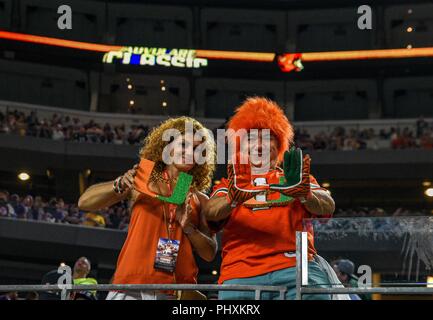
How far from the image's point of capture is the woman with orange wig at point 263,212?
3771mm

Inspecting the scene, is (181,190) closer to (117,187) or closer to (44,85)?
(117,187)

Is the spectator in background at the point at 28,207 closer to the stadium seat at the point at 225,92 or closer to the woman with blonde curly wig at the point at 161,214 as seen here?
the stadium seat at the point at 225,92

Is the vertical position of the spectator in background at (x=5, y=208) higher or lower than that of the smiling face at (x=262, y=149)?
higher

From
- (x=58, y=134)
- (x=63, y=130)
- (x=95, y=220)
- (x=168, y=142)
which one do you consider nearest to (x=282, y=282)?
(x=168, y=142)

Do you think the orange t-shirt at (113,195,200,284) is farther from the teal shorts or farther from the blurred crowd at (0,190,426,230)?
the blurred crowd at (0,190,426,230)

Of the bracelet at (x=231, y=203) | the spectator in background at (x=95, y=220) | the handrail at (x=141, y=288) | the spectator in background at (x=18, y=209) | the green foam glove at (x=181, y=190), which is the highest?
the spectator in background at (x=18, y=209)

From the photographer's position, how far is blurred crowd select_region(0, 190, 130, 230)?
21.5 m

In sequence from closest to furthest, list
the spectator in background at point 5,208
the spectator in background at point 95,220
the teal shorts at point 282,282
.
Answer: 1. the teal shorts at point 282,282
2. the spectator in background at point 5,208
3. the spectator in background at point 95,220

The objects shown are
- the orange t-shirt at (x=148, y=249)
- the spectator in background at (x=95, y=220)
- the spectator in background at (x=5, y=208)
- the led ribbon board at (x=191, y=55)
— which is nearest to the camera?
the orange t-shirt at (x=148, y=249)

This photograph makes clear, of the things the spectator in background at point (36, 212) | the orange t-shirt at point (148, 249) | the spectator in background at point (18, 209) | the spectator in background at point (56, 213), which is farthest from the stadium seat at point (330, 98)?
the orange t-shirt at point (148, 249)

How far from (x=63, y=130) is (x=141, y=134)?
103 inches

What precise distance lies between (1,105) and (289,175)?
24.6 m

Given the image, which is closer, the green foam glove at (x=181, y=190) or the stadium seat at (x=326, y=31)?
the green foam glove at (x=181, y=190)
